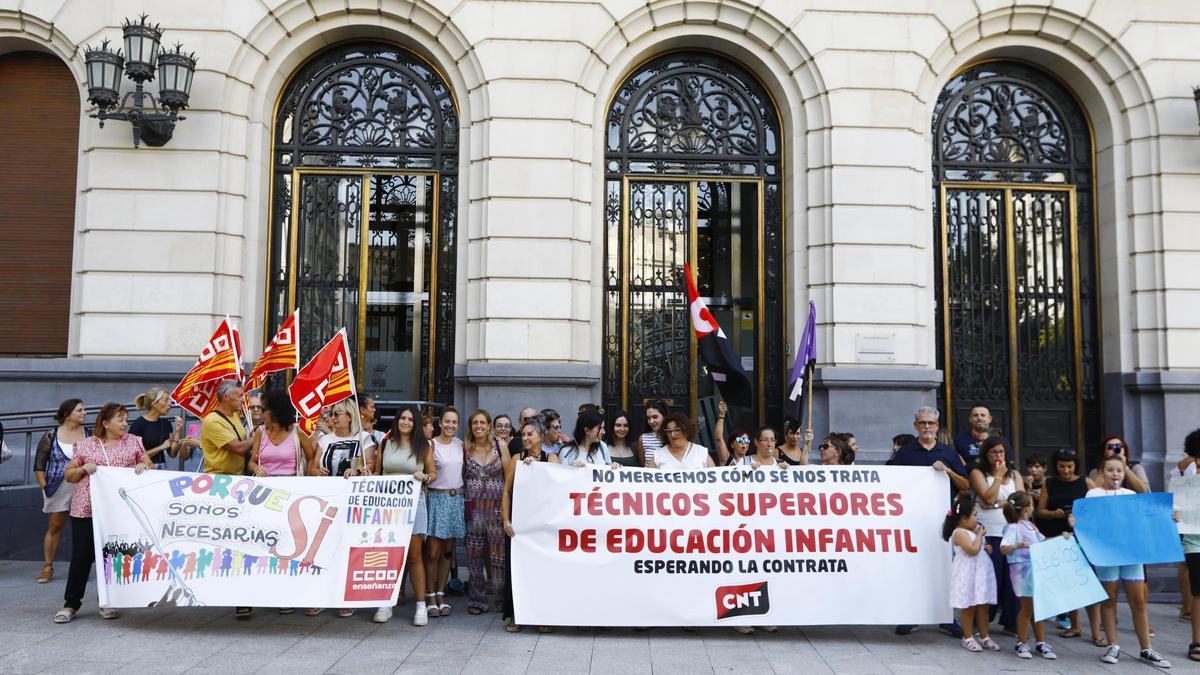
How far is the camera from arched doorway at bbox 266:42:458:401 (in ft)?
42.5

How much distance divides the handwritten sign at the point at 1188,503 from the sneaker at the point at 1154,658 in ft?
3.48

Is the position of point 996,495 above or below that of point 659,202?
below

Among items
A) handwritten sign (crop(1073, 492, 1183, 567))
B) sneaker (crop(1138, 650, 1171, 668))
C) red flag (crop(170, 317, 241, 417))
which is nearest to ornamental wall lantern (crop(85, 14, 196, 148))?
red flag (crop(170, 317, 241, 417))

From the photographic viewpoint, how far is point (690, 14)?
42.1ft

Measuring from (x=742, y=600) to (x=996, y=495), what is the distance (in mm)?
2363

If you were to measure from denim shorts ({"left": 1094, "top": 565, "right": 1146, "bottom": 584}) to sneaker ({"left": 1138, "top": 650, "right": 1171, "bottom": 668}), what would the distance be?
0.58 m

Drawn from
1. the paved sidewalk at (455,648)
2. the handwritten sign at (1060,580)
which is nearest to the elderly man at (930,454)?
the handwritten sign at (1060,580)

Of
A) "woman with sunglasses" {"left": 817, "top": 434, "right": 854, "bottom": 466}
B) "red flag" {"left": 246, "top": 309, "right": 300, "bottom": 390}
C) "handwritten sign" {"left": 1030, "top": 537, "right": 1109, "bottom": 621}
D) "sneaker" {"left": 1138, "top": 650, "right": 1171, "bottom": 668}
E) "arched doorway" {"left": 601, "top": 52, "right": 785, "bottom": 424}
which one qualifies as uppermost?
"arched doorway" {"left": 601, "top": 52, "right": 785, "bottom": 424}

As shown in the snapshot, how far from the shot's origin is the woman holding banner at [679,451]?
8086mm

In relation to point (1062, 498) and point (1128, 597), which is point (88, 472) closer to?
point (1062, 498)

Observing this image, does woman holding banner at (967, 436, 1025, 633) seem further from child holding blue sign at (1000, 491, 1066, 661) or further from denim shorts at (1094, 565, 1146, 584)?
denim shorts at (1094, 565, 1146, 584)

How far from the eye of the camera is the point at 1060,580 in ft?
23.9

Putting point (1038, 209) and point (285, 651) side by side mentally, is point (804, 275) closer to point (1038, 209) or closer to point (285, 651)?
point (1038, 209)

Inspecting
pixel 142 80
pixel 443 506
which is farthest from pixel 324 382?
pixel 142 80
